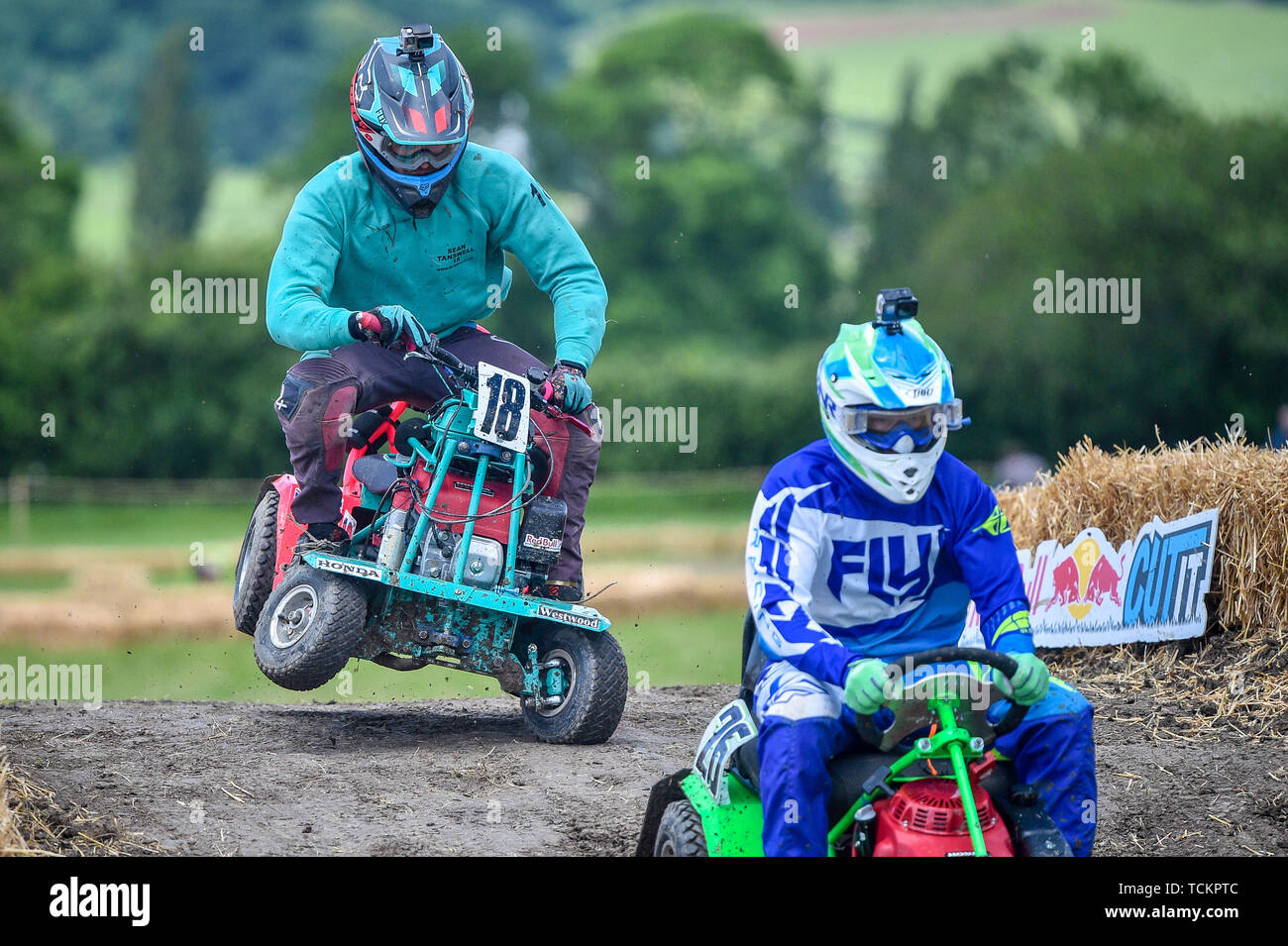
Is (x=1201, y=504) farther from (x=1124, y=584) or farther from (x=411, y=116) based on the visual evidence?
(x=411, y=116)

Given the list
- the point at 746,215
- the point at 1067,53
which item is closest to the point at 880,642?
the point at 746,215

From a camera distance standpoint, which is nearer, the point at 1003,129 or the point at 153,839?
the point at 153,839

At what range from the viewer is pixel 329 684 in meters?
18.0

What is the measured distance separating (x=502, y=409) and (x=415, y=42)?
5.70 ft

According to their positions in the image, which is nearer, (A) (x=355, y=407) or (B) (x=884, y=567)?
(B) (x=884, y=567)

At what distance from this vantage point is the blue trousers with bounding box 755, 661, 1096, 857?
14.0 ft

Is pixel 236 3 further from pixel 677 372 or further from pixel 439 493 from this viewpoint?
pixel 439 493

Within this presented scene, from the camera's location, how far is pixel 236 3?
8788 centimetres

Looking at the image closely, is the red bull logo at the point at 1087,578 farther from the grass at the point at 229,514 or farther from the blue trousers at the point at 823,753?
the grass at the point at 229,514

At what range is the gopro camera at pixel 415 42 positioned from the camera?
7.26 m

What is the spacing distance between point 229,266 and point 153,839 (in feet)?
144

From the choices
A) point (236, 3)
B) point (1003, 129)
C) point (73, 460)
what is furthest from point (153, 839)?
point (236, 3)

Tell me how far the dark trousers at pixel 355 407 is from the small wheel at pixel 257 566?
2.08 feet
